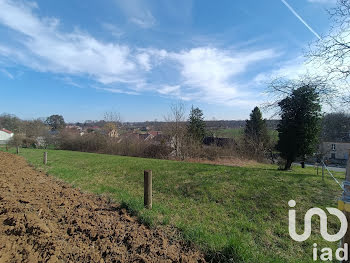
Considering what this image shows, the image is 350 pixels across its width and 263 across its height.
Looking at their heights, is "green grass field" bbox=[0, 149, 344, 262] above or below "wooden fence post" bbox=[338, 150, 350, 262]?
below

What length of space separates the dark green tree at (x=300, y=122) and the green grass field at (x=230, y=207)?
22.1 feet

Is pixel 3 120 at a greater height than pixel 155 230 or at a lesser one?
greater

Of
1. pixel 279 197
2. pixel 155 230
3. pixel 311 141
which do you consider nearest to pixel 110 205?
pixel 155 230

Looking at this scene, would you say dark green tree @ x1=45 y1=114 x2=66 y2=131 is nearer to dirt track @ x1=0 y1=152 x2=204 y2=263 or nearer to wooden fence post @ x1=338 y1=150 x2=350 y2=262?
dirt track @ x1=0 y1=152 x2=204 y2=263

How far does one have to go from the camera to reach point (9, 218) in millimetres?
2916

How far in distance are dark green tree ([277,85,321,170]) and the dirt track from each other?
40.8 ft

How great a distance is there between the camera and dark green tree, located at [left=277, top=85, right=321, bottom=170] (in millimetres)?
11625

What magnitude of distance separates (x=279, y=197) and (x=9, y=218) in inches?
238

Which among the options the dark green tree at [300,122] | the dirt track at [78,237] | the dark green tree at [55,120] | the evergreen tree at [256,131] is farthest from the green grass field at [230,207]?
the dark green tree at [55,120]

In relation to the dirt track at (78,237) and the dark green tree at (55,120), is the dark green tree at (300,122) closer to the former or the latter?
the dirt track at (78,237)

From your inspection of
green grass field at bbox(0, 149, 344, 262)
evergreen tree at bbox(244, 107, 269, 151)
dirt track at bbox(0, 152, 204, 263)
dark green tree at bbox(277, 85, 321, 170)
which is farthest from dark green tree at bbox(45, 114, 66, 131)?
dirt track at bbox(0, 152, 204, 263)

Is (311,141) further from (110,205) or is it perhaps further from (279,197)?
(110,205)

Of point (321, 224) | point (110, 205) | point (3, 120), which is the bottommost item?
point (321, 224)

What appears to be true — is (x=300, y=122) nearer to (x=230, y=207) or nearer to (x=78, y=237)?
(x=230, y=207)
